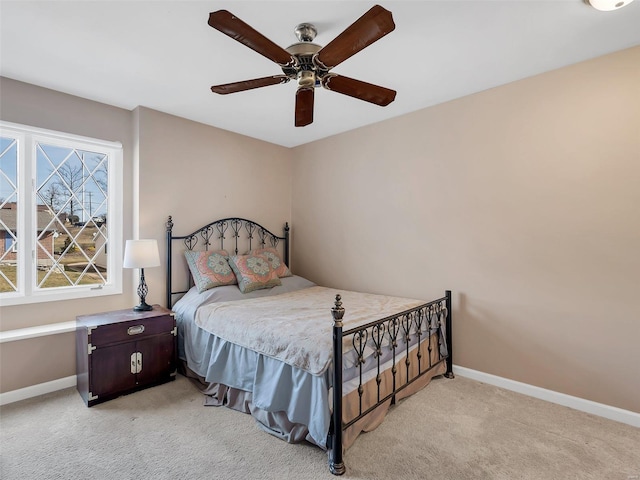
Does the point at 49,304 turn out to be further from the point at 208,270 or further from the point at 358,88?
the point at 358,88

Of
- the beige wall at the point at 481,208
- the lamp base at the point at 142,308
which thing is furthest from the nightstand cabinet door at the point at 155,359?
the beige wall at the point at 481,208

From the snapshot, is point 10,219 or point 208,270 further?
point 208,270

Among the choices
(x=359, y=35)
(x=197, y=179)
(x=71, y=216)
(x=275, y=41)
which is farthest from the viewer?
(x=197, y=179)

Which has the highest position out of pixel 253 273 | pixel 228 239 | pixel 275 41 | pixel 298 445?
pixel 275 41

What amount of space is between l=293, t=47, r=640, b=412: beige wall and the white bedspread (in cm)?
62

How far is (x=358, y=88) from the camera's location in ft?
6.93

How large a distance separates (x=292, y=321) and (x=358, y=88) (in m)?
1.64

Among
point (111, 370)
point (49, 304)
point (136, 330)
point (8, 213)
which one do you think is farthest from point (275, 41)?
point (49, 304)

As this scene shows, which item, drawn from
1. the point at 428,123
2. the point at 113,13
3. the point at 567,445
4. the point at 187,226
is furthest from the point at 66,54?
the point at 567,445

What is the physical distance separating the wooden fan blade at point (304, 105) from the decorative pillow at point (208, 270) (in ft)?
5.65

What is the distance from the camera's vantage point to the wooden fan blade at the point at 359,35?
4.88 feet

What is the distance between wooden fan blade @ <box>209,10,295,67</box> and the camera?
1516mm

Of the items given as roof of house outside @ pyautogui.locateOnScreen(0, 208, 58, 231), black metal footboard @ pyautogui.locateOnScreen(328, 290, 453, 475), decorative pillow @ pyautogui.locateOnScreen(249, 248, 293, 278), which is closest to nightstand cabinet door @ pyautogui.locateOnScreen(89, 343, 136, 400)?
roof of house outside @ pyautogui.locateOnScreen(0, 208, 58, 231)

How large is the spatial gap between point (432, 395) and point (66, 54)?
3.73m
